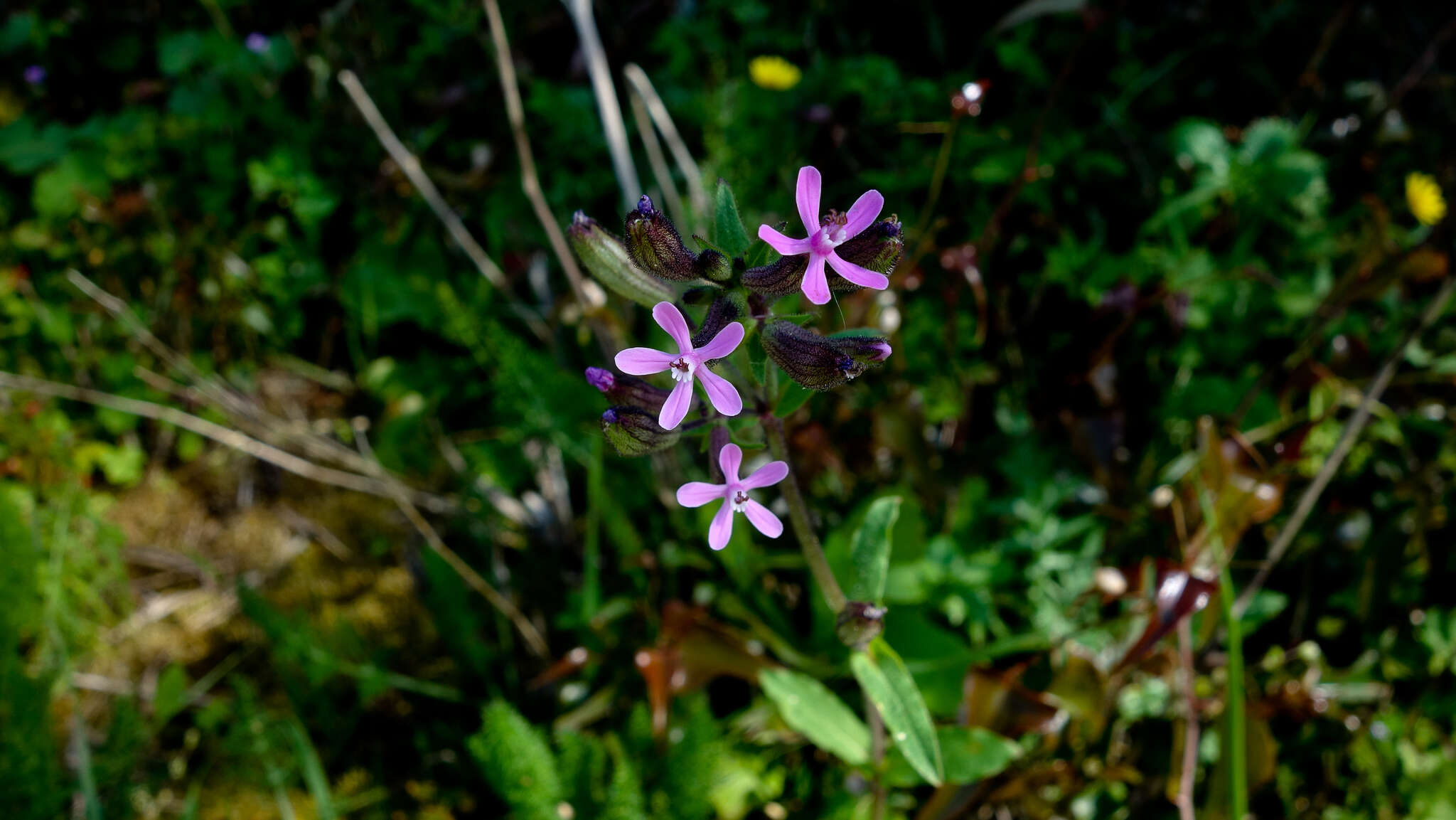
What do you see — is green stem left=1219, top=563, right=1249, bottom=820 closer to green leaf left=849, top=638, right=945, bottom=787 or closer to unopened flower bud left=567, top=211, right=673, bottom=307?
green leaf left=849, top=638, right=945, bottom=787

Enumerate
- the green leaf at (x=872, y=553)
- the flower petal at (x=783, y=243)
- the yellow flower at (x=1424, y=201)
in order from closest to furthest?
the flower petal at (x=783, y=243), the green leaf at (x=872, y=553), the yellow flower at (x=1424, y=201)

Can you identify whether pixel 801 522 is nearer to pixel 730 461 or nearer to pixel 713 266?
pixel 730 461

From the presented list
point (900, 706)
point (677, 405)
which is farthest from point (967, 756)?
point (677, 405)

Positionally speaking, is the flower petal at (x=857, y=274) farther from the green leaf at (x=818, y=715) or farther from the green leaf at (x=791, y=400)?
the green leaf at (x=818, y=715)

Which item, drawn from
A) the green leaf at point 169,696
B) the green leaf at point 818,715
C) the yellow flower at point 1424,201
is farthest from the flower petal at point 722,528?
the yellow flower at point 1424,201

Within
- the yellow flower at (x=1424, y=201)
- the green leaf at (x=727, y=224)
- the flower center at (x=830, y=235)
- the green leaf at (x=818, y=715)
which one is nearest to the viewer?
the flower center at (x=830, y=235)

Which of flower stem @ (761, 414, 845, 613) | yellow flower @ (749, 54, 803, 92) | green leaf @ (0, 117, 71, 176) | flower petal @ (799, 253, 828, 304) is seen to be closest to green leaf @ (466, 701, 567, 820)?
flower stem @ (761, 414, 845, 613)
